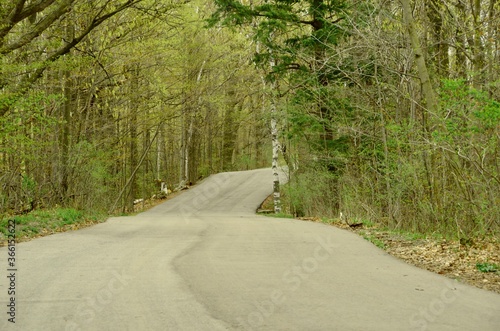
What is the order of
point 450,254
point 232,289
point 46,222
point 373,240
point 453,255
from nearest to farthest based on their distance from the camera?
point 232,289, point 453,255, point 450,254, point 373,240, point 46,222

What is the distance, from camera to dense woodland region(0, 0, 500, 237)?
1143 cm

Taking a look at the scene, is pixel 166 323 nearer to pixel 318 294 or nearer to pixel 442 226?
pixel 318 294

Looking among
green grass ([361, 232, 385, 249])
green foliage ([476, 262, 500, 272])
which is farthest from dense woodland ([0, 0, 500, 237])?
green foliage ([476, 262, 500, 272])

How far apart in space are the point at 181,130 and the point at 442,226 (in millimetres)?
28311

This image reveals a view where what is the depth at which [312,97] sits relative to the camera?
2050 cm

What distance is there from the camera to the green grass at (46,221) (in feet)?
42.6

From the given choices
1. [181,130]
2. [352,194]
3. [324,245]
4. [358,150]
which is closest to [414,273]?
[324,245]

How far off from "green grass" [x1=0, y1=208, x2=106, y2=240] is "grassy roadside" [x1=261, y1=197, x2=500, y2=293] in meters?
8.12

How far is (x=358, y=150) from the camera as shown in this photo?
18.4 meters

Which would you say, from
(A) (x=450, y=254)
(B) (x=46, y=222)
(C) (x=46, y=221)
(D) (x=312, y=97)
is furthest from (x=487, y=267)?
Result: (D) (x=312, y=97)

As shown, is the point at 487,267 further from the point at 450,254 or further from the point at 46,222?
the point at 46,222

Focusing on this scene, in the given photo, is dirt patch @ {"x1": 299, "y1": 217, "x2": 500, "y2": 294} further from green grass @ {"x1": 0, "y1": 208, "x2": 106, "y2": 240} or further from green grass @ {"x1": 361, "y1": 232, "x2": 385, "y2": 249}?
green grass @ {"x1": 0, "y1": 208, "x2": 106, "y2": 240}

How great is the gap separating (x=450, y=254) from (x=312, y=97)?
469 inches

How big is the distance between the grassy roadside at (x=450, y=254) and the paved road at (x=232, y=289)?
405 mm
